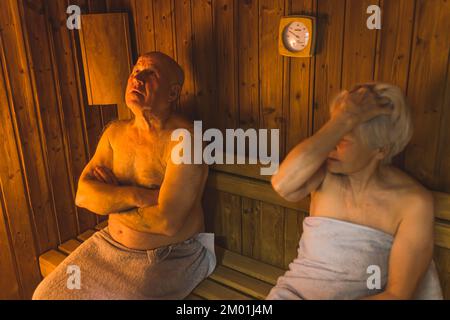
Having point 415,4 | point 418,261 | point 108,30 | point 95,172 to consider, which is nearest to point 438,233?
point 418,261

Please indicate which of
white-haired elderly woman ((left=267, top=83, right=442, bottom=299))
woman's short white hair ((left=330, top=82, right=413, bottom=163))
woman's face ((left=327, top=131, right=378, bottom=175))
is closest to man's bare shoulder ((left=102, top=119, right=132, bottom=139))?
white-haired elderly woman ((left=267, top=83, right=442, bottom=299))

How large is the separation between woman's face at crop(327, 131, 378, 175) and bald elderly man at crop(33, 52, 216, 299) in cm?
65

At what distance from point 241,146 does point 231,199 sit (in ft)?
1.00

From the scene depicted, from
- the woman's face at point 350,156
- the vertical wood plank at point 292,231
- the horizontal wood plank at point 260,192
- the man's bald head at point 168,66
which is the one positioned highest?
the man's bald head at point 168,66

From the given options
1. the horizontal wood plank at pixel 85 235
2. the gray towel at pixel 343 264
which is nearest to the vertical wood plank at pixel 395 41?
the gray towel at pixel 343 264

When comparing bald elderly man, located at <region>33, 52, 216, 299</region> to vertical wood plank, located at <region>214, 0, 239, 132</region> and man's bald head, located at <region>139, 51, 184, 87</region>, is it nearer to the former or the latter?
man's bald head, located at <region>139, 51, 184, 87</region>

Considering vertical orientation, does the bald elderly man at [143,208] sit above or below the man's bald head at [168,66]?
below

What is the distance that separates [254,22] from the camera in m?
2.02

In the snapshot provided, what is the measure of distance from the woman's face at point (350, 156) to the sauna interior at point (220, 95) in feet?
1.19

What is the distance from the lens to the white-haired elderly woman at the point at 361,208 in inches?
57.1

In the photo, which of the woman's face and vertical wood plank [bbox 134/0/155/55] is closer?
the woman's face

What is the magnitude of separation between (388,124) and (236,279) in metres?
1.10

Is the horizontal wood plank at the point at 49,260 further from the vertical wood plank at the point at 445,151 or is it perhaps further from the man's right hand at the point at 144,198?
the vertical wood plank at the point at 445,151

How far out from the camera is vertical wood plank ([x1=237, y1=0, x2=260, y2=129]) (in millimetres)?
2029
